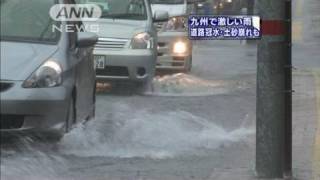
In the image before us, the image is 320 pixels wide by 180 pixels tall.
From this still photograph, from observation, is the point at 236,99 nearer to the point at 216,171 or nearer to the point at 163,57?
the point at 163,57

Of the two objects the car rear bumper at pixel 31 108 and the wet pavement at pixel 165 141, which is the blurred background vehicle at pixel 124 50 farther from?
the car rear bumper at pixel 31 108

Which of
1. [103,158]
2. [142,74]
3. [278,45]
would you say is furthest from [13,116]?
[142,74]

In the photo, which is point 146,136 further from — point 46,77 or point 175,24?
point 175,24

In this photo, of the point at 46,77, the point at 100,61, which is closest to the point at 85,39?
the point at 46,77

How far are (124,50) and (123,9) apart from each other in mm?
1003

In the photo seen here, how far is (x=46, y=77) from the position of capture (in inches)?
287

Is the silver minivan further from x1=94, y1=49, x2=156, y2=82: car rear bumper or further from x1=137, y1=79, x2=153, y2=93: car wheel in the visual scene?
x1=137, y1=79, x2=153, y2=93: car wheel

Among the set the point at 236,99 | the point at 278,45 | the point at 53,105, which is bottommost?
the point at 236,99

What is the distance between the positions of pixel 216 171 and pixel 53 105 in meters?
1.56

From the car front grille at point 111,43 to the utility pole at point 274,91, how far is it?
5524mm

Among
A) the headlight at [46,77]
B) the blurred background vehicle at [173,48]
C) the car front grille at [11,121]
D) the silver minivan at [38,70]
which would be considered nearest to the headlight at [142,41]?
the blurred background vehicle at [173,48]

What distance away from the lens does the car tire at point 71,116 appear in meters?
7.66

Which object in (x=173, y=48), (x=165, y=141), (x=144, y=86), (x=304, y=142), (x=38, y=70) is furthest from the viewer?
(x=173, y=48)

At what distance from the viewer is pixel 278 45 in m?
6.62
